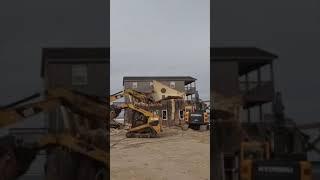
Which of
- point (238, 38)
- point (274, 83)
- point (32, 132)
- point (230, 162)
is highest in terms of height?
point (238, 38)

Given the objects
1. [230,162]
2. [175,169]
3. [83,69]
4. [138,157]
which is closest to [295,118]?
[230,162]

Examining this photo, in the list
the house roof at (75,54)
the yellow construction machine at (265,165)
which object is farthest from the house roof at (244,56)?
the house roof at (75,54)

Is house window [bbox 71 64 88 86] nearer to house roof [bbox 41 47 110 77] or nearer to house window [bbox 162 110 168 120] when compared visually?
house roof [bbox 41 47 110 77]

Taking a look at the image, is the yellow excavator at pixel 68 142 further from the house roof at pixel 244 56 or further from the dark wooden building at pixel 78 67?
the house roof at pixel 244 56

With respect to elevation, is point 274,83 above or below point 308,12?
below

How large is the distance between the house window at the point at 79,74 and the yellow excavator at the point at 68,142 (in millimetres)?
68

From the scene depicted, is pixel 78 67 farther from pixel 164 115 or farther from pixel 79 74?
pixel 164 115

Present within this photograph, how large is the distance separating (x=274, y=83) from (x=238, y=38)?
0.96ft

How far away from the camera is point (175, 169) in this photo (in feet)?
29.6

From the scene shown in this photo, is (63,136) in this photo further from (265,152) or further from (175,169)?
(175,169)

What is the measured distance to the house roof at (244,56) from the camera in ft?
8.39

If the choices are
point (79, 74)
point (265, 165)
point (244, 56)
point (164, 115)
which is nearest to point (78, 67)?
point (79, 74)

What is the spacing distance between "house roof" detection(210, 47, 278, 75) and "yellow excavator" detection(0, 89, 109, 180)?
0.64 m

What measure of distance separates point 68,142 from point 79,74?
0.37 meters
